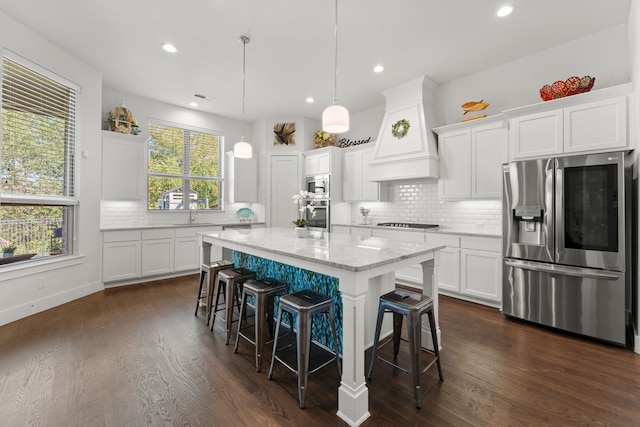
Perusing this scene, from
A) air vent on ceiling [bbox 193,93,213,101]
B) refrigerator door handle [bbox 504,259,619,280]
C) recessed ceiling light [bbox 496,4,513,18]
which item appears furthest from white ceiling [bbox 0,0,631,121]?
refrigerator door handle [bbox 504,259,619,280]

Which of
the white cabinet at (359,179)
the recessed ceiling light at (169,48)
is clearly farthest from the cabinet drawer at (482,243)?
the recessed ceiling light at (169,48)

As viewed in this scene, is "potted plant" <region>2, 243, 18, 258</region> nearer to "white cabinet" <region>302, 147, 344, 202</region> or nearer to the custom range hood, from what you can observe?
"white cabinet" <region>302, 147, 344, 202</region>

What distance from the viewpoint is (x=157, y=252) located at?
4688 mm

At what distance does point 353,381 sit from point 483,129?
3509mm

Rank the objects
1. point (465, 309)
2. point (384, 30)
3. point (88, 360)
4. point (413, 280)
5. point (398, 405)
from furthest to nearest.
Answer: point (413, 280) < point (465, 309) < point (384, 30) < point (88, 360) < point (398, 405)

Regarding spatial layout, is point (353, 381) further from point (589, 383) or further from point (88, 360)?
point (88, 360)

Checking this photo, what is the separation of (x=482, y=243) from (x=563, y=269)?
2.83 ft

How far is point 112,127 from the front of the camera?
4.47 metres

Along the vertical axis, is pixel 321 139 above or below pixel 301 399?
above

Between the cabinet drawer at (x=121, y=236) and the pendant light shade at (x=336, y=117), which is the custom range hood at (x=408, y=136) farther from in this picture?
the cabinet drawer at (x=121, y=236)

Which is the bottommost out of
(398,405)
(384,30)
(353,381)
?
(398,405)

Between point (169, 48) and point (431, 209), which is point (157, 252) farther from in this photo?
point (431, 209)

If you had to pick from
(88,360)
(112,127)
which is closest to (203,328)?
(88,360)

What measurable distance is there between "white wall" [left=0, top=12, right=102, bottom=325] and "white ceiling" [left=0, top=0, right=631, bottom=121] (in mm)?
165
